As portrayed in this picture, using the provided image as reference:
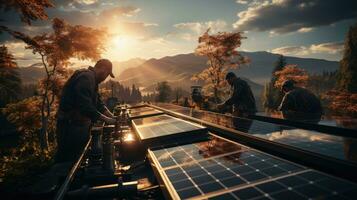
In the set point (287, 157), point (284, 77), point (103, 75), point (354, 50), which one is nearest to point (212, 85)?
point (284, 77)

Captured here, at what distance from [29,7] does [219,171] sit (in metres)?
13.4

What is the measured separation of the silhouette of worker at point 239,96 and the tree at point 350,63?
38695 millimetres

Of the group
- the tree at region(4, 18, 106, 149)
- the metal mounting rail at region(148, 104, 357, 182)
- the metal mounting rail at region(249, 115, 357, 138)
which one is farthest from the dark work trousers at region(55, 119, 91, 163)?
the tree at region(4, 18, 106, 149)

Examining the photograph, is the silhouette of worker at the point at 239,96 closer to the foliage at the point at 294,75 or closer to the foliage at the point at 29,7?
the foliage at the point at 29,7

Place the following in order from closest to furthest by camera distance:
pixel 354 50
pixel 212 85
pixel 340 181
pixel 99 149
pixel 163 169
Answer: pixel 340 181
pixel 163 169
pixel 99 149
pixel 212 85
pixel 354 50

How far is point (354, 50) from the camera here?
43281 mm

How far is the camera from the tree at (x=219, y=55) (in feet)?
120

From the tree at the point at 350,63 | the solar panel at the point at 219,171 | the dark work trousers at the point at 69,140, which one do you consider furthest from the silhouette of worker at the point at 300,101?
the tree at the point at 350,63

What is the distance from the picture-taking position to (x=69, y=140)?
6.62 meters

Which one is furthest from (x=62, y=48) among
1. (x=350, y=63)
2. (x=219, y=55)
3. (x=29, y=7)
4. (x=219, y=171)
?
(x=350, y=63)

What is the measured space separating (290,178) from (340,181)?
0.51 m

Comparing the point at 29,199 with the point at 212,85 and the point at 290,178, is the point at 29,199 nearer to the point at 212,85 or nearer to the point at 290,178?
the point at 290,178

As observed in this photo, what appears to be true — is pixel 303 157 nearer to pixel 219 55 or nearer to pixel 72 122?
pixel 72 122

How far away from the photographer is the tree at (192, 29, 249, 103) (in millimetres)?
36691
